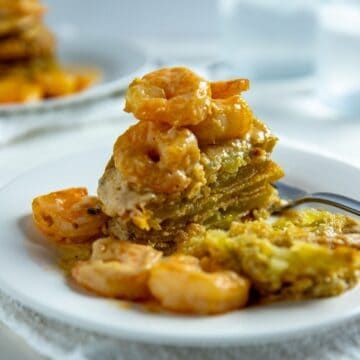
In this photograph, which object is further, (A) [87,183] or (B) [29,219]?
(A) [87,183]

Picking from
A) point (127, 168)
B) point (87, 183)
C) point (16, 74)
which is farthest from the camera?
point (16, 74)

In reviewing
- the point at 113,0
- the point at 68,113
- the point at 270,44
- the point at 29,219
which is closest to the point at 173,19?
the point at 113,0

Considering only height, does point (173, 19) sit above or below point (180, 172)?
below

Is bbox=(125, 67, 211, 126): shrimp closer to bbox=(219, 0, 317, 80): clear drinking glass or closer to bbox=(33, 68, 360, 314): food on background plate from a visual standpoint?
bbox=(33, 68, 360, 314): food on background plate

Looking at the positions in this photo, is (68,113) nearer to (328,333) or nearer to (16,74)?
(16,74)

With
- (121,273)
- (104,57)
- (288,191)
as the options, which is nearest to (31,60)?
(104,57)

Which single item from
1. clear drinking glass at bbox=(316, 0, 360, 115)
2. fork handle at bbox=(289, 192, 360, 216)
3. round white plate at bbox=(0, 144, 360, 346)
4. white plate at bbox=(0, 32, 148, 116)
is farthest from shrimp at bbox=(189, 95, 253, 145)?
clear drinking glass at bbox=(316, 0, 360, 115)

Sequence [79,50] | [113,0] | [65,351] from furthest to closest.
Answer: [113,0] → [79,50] → [65,351]

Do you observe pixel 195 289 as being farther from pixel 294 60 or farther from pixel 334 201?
pixel 294 60
